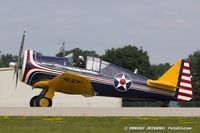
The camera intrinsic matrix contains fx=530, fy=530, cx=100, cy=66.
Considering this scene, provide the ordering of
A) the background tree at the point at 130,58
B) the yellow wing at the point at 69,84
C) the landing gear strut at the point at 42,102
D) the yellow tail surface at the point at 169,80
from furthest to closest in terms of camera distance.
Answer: the background tree at the point at 130,58
the yellow tail surface at the point at 169,80
the landing gear strut at the point at 42,102
the yellow wing at the point at 69,84

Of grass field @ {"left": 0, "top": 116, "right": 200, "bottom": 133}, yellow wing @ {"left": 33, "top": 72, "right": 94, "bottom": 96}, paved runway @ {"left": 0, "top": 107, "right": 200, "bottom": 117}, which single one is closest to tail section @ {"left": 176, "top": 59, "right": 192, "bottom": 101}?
yellow wing @ {"left": 33, "top": 72, "right": 94, "bottom": 96}

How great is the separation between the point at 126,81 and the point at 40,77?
12.6ft

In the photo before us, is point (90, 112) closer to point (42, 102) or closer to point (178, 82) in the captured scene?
point (42, 102)

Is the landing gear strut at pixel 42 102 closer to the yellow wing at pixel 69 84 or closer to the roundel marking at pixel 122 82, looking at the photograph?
the yellow wing at pixel 69 84

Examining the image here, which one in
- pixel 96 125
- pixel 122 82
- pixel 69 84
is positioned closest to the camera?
pixel 96 125

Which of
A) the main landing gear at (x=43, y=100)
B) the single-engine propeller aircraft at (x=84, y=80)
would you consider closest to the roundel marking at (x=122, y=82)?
the single-engine propeller aircraft at (x=84, y=80)

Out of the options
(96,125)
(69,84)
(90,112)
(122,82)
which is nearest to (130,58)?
(122,82)

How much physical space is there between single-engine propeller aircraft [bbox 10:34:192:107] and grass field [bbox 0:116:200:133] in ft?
15.6

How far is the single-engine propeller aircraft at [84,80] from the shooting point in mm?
22516

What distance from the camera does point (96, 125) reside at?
15.2 m

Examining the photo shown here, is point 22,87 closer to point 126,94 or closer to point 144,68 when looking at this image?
point 126,94

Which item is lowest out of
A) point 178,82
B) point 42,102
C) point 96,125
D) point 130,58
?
point 96,125

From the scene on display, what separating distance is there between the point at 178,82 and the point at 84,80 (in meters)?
5.24

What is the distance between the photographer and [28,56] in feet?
75.3
